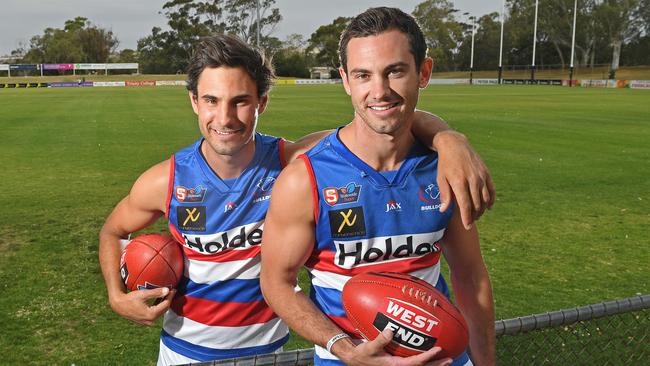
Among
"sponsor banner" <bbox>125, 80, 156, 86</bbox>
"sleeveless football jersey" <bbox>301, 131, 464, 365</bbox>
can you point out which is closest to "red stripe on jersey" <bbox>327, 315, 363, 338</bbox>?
"sleeveless football jersey" <bbox>301, 131, 464, 365</bbox>

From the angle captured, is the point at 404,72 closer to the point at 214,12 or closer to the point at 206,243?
the point at 206,243

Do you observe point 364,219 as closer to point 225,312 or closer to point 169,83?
point 225,312

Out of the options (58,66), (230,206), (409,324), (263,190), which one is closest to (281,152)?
(263,190)

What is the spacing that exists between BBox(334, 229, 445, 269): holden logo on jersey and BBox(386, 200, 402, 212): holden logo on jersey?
113 millimetres

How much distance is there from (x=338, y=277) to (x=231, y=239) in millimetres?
664

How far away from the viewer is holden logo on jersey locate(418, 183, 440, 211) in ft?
8.09

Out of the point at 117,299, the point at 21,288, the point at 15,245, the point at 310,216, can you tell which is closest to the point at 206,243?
the point at 117,299

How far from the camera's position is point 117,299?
2.98 meters

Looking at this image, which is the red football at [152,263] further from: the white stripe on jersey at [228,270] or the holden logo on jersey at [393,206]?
the holden logo on jersey at [393,206]

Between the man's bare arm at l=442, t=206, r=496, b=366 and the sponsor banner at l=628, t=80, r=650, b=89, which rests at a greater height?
the sponsor banner at l=628, t=80, r=650, b=89

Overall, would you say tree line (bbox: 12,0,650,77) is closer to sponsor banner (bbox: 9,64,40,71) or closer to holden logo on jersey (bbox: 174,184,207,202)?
sponsor banner (bbox: 9,64,40,71)

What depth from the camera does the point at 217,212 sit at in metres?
2.90

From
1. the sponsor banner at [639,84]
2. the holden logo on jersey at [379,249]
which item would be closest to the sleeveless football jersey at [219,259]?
the holden logo on jersey at [379,249]

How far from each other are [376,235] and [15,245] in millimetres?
6620
